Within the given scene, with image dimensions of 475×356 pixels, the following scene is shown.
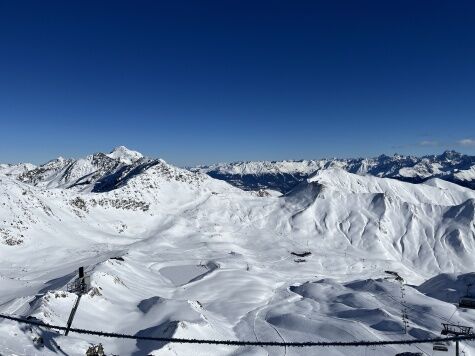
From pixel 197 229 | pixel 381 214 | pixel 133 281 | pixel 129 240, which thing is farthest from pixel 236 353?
pixel 381 214

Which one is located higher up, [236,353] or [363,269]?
[236,353]

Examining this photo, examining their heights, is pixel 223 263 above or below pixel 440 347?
below

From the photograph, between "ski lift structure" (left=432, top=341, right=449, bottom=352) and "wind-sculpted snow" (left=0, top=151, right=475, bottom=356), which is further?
"wind-sculpted snow" (left=0, top=151, right=475, bottom=356)

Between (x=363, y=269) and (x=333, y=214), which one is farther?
(x=333, y=214)

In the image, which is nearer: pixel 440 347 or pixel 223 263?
pixel 440 347

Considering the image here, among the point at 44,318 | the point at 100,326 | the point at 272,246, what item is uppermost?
the point at 44,318

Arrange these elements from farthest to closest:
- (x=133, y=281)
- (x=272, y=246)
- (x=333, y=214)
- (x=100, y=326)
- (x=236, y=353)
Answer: (x=333, y=214) → (x=272, y=246) → (x=133, y=281) → (x=100, y=326) → (x=236, y=353)

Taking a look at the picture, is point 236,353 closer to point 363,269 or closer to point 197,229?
point 363,269

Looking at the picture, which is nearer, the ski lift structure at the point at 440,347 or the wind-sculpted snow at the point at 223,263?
the ski lift structure at the point at 440,347
